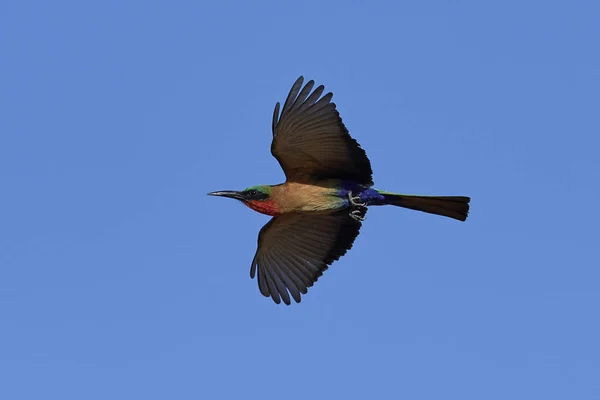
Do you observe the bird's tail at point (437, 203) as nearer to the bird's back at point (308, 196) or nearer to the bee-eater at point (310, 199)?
the bee-eater at point (310, 199)

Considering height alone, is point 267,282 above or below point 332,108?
below

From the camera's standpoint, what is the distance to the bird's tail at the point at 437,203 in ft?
53.5

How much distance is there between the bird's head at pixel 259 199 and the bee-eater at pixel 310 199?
0.6 inches

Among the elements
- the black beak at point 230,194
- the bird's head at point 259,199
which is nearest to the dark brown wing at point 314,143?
the bird's head at point 259,199

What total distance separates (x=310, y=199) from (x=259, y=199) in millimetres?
753

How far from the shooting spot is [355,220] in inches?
682

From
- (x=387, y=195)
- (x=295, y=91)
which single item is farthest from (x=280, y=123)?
(x=387, y=195)

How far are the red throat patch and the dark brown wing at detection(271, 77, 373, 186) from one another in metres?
0.45

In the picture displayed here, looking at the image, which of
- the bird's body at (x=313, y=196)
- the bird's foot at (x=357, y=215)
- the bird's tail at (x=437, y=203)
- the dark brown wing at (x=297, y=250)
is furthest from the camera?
the dark brown wing at (x=297, y=250)

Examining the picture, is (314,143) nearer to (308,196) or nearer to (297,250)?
(308,196)

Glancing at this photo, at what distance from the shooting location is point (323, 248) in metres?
17.7

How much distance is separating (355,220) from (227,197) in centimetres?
187

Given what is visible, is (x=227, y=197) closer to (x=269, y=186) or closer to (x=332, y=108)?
(x=269, y=186)

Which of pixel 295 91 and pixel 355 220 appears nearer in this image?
pixel 295 91
